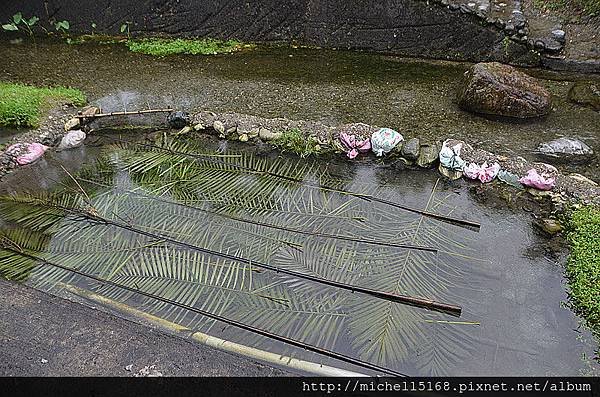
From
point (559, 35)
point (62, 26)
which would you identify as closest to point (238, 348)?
point (559, 35)

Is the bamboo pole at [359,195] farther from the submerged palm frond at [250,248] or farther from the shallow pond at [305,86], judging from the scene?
the shallow pond at [305,86]

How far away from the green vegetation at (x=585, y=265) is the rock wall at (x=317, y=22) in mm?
3880

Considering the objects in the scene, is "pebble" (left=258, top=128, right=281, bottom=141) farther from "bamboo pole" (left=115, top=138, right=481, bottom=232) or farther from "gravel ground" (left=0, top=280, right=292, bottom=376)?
"gravel ground" (left=0, top=280, right=292, bottom=376)

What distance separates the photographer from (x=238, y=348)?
10.3 ft

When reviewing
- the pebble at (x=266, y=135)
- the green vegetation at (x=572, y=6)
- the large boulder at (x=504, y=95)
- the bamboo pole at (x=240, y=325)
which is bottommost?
the bamboo pole at (x=240, y=325)

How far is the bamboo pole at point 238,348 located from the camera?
2.99 m

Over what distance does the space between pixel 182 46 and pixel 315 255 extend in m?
5.40

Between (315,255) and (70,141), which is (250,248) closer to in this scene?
(315,255)

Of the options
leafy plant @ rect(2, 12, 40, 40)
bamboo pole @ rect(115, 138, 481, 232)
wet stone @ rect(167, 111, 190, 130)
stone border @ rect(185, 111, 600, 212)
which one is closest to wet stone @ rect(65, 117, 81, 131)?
bamboo pole @ rect(115, 138, 481, 232)

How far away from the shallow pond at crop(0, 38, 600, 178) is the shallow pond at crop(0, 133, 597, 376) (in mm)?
1206

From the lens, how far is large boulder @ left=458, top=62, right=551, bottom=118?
19.2 ft

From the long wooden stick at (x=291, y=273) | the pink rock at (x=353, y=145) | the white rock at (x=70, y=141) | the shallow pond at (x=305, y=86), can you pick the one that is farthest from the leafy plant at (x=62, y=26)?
the pink rock at (x=353, y=145)

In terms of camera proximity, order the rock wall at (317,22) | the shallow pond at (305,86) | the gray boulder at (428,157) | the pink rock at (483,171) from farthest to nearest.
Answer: the rock wall at (317,22) → the shallow pond at (305,86) → the gray boulder at (428,157) → the pink rock at (483,171)

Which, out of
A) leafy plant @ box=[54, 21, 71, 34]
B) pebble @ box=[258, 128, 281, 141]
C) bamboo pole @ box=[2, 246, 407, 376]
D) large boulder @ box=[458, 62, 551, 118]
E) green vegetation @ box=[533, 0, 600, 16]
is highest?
green vegetation @ box=[533, 0, 600, 16]
